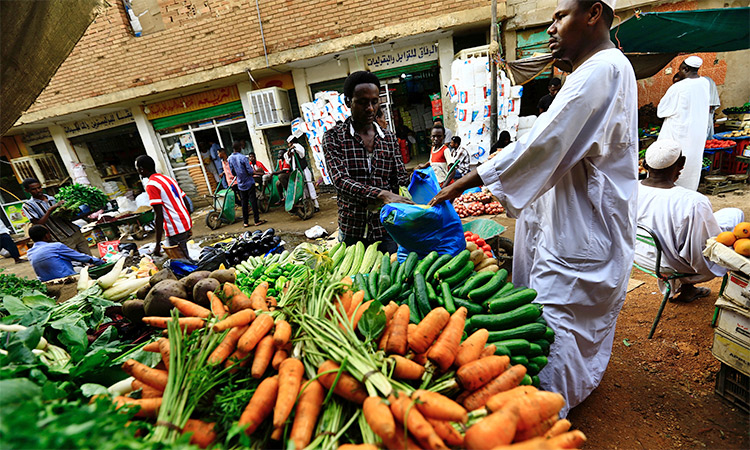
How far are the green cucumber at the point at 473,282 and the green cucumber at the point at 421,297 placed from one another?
222 millimetres

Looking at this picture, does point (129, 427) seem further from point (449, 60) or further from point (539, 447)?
point (449, 60)

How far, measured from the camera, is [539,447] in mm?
882

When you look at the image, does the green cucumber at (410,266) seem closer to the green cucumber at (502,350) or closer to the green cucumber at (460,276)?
the green cucumber at (460,276)

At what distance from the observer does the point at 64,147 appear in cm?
1259

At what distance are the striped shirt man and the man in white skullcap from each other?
11.4 metres

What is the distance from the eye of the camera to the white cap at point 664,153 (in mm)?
2736

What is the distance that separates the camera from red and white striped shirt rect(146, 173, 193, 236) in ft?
14.8

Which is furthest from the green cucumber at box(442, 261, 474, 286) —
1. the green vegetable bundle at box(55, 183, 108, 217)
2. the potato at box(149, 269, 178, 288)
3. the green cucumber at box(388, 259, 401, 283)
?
the green vegetable bundle at box(55, 183, 108, 217)

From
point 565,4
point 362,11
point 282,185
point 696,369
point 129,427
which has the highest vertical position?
point 362,11

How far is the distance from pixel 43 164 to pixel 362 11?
15116mm

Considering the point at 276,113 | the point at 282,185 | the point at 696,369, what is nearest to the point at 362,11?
the point at 276,113

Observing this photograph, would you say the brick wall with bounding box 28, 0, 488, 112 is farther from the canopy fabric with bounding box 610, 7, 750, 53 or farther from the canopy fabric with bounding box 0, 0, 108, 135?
the canopy fabric with bounding box 0, 0, 108, 135

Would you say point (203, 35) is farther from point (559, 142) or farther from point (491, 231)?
point (559, 142)

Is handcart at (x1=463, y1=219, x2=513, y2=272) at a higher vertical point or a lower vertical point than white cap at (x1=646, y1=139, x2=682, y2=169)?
lower
